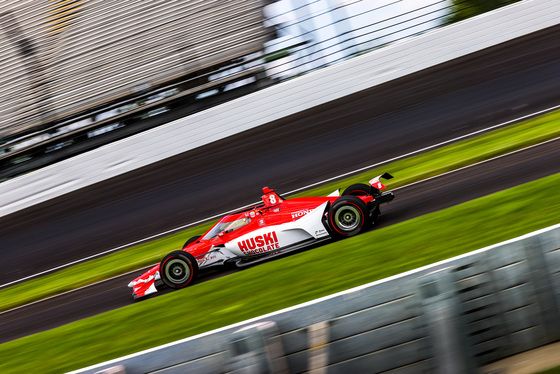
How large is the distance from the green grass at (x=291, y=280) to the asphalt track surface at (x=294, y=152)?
3.95 meters

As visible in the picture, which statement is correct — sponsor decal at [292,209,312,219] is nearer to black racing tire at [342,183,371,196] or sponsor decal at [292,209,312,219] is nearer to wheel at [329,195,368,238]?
wheel at [329,195,368,238]

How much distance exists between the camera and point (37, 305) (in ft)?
33.1

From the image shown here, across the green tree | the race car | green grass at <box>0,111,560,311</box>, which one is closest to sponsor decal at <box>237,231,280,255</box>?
the race car

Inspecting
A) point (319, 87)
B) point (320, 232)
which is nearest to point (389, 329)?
point (320, 232)

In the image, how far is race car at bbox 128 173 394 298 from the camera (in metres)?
7.94

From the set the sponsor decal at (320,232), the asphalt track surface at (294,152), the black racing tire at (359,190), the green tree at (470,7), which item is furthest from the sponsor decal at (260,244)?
the green tree at (470,7)

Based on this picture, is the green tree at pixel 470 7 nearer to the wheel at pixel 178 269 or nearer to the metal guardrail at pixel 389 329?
→ the wheel at pixel 178 269

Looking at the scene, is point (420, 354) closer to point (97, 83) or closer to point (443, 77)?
point (443, 77)

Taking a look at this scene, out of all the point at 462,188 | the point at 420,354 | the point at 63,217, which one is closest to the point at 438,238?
the point at 462,188

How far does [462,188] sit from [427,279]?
5308mm

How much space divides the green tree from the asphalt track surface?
1069 millimetres

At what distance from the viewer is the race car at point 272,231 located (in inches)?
313

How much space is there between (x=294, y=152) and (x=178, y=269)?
17.4ft

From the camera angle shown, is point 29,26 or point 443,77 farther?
point 29,26
